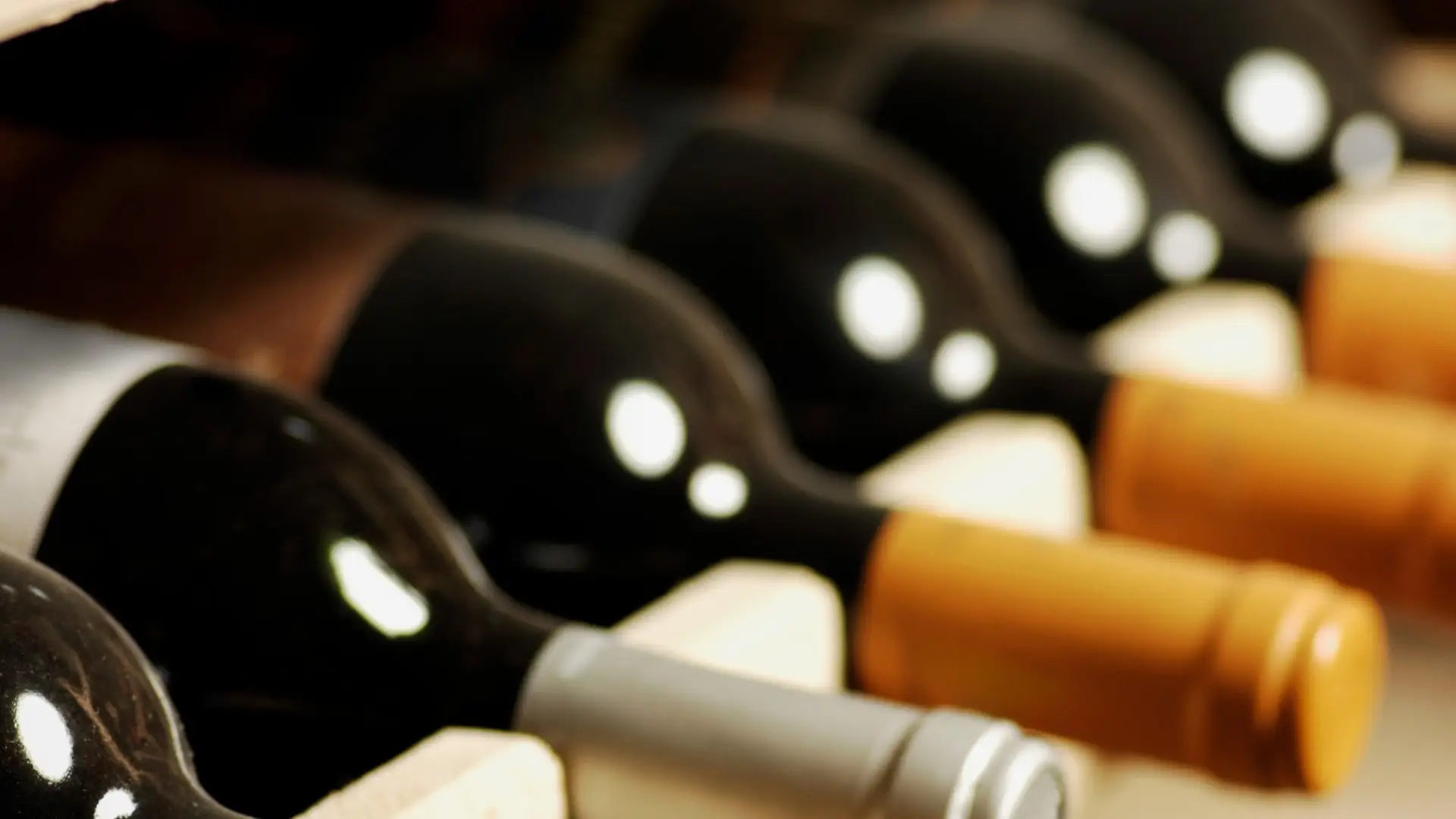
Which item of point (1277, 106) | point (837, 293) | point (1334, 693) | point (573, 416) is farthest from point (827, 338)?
point (1277, 106)

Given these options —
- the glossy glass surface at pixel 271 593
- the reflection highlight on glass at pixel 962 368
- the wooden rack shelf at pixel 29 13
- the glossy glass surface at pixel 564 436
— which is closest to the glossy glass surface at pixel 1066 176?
the reflection highlight on glass at pixel 962 368

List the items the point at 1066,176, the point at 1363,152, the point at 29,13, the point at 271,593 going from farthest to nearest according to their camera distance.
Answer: the point at 1363,152, the point at 1066,176, the point at 271,593, the point at 29,13

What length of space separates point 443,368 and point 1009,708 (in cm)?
18

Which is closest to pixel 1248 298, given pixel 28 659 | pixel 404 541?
pixel 404 541

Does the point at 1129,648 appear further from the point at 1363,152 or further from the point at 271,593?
the point at 1363,152

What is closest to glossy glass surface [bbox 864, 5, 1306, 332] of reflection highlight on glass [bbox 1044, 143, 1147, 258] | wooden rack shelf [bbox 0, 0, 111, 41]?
reflection highlight on glass [bbox 1044, 143, 1147, 258]

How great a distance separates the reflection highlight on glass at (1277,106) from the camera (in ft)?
2.82

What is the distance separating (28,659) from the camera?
35 cm

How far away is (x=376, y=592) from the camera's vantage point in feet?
1.46

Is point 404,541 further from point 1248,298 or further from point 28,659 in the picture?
point 1248,298

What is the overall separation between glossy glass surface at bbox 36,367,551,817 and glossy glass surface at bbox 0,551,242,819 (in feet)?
0.17

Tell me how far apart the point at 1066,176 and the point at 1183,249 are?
0.17ft

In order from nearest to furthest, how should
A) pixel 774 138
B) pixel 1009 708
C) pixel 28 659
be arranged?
pixel 28 659
pixel 1009 708
pixel 774 138

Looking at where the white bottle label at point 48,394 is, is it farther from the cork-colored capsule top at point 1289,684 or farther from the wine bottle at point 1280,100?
the wine bottle at point 1280,100
